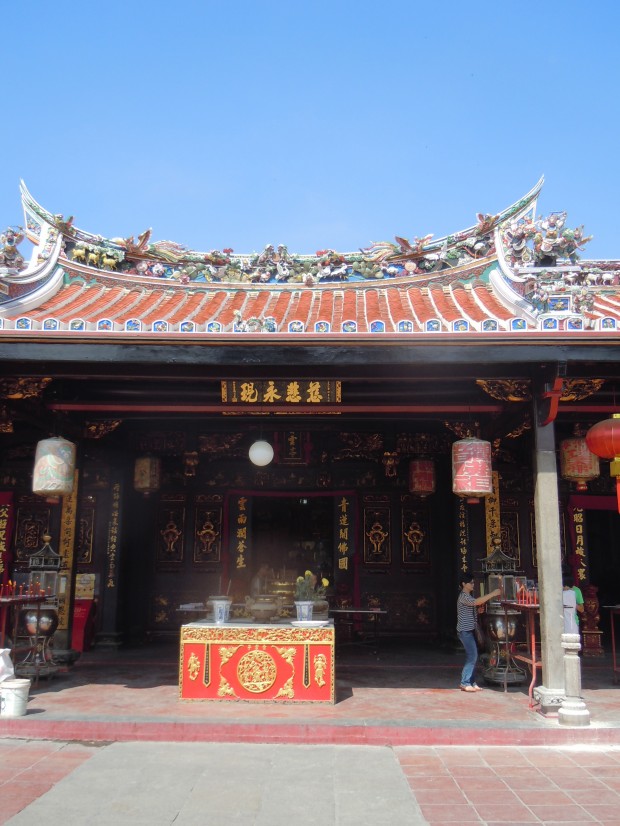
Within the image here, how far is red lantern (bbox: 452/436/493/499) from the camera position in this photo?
7633 mm

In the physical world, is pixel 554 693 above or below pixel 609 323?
below

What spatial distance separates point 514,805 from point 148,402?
20.5 feet

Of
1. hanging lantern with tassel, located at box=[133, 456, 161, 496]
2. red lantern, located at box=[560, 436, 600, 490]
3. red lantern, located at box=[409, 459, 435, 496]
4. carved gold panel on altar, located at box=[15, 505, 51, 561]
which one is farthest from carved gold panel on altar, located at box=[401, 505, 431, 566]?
carved gold panel on altar, located at box=[15, 505, 51, 561]

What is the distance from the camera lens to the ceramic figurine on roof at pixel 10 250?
337 inches

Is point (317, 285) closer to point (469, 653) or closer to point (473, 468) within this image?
point (473, 468)

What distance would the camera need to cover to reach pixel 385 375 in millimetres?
7754

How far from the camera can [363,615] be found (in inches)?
457

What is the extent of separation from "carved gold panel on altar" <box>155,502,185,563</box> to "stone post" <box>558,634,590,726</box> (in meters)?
6.95

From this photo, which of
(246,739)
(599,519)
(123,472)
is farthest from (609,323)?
(599,519)

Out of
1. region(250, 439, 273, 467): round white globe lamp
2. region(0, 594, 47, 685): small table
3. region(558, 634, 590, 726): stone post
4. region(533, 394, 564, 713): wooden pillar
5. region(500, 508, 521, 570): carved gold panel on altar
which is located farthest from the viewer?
region(500, 508, 521, 570): carved gold panel on altar

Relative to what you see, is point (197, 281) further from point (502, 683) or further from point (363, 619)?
point (502, 683)

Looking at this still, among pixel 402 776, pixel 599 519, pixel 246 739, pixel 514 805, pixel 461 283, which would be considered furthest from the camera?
pixel 599 519

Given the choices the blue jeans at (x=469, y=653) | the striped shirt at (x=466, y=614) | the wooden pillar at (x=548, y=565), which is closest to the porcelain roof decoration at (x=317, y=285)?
the wooden pillar at (x=548, y=565)

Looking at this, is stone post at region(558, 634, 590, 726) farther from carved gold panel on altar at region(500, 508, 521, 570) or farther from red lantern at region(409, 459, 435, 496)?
carved gold panel on altar at region(500, 508, 521, 570)
